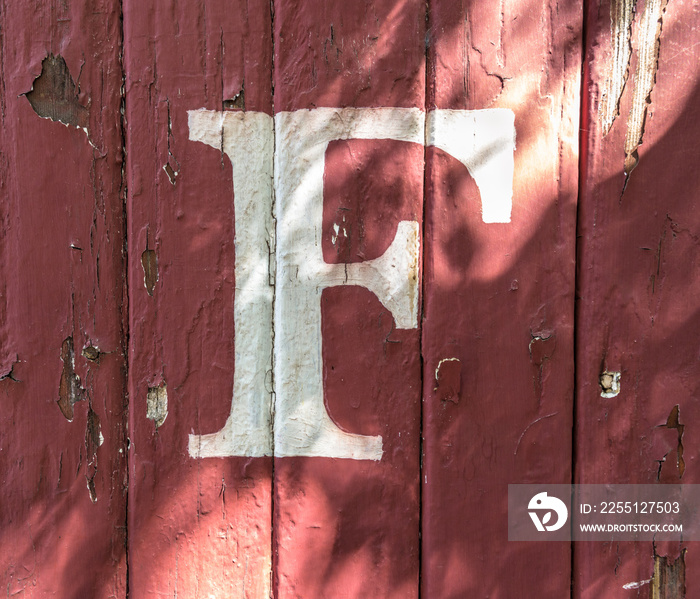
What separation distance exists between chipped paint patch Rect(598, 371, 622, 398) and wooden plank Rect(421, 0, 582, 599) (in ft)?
0.19

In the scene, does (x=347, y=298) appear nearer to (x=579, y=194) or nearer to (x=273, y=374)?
(x=273, y=374)

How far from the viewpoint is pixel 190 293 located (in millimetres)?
920

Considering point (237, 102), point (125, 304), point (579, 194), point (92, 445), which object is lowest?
point (92, 445)

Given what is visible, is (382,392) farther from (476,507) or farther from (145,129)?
(145,129)

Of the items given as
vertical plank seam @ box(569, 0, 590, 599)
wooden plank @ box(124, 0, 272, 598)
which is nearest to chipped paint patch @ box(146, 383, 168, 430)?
wooden plank @ box(124, 0, 272, 598)

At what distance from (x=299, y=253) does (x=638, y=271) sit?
2.17 feet

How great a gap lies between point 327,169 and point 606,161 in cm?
54

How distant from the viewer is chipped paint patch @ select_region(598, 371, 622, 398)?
36.5 inches

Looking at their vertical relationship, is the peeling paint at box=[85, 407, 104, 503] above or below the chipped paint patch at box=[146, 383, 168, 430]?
below

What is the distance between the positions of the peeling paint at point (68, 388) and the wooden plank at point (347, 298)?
0.39m

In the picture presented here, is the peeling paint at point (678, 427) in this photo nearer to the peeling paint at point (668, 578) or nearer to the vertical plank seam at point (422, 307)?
the peeling paint at point (668, 578)

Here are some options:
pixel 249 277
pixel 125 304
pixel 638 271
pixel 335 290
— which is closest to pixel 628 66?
pixel 638 271

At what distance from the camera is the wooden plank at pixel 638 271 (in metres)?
0.91

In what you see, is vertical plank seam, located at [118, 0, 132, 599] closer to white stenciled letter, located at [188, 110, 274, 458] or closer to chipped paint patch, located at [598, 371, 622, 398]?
white stenciled letter, located at [188, 110, 274, 458]
